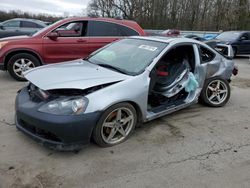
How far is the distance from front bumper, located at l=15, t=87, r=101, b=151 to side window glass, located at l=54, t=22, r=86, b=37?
4112 millimetres

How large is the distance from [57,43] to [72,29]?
2.08 feet

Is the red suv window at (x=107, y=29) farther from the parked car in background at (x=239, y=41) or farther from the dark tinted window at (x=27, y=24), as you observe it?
the parked car in background at (x=239, y=41)

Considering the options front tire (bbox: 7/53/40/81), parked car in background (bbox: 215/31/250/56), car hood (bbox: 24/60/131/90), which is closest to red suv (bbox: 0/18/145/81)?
front tire (bbox: 7/53/40/81)

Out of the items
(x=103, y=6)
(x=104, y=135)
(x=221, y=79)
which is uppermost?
(x=103, y=6)

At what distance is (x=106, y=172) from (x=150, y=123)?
5.14ft

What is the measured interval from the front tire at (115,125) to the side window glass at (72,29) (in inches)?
162

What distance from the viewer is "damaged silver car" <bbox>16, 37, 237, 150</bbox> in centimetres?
326

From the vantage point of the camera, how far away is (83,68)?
4082mm

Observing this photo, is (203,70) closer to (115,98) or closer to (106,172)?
(115,98)

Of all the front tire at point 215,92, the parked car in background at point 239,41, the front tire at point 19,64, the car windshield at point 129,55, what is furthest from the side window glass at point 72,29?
the parked car in background at point 239,41

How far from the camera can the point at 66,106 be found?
328 centimetres

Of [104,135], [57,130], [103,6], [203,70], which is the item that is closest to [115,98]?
[104,135]

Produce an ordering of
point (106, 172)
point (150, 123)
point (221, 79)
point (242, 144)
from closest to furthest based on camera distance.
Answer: point (106, 172)
point (242, 144)
point (150, 123)
point (221, 79)

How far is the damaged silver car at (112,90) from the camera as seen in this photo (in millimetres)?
3262
